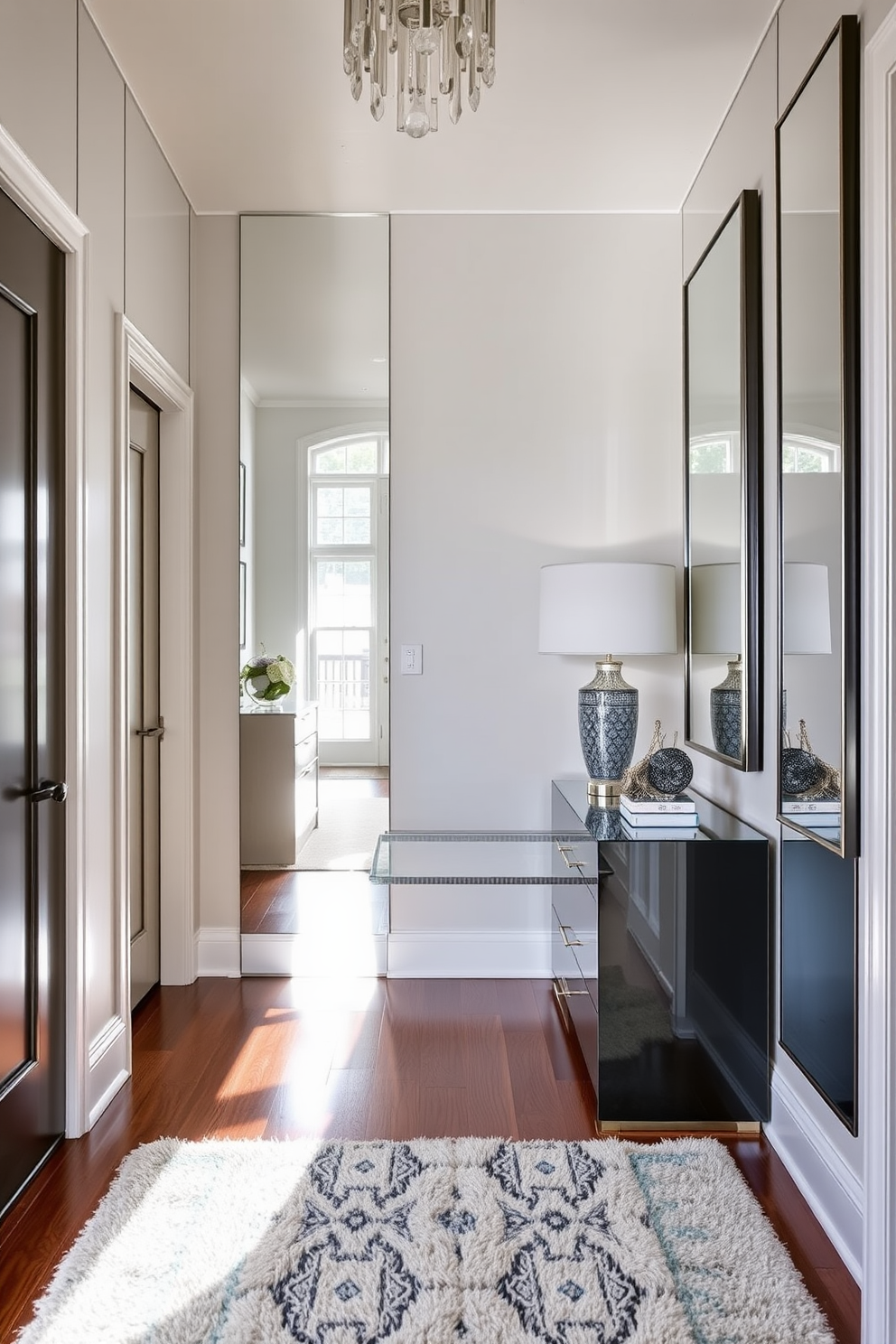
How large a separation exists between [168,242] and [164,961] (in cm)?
250

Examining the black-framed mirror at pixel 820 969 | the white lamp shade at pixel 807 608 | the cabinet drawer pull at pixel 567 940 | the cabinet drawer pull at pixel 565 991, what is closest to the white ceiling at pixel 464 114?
the white lamp shade at pixel 807 608

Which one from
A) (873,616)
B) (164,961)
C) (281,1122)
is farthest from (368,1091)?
(873,616)

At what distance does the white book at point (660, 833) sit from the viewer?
2182 millimetres

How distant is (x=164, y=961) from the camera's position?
3096 millimetres

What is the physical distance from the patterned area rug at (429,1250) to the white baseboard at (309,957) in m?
1.09

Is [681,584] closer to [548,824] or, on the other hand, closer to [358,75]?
[548,824]

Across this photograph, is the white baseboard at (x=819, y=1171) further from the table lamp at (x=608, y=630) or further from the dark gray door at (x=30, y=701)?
the dark gray door at (x=30, y=701)

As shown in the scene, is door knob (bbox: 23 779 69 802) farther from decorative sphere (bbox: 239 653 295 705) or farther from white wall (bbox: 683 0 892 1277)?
white wall (bbox: 683 0 892 1277)

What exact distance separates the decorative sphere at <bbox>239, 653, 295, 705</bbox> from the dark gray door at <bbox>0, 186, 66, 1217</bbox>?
1144mm

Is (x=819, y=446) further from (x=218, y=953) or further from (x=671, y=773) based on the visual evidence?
(x=218, y=953)

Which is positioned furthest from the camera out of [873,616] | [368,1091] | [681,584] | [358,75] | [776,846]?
[681,584]

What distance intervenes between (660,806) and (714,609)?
661mm

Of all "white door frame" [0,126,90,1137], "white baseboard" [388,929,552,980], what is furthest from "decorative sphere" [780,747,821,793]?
"white door frame" [0,126,90,1137]

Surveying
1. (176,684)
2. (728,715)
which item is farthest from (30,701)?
(728,715)
